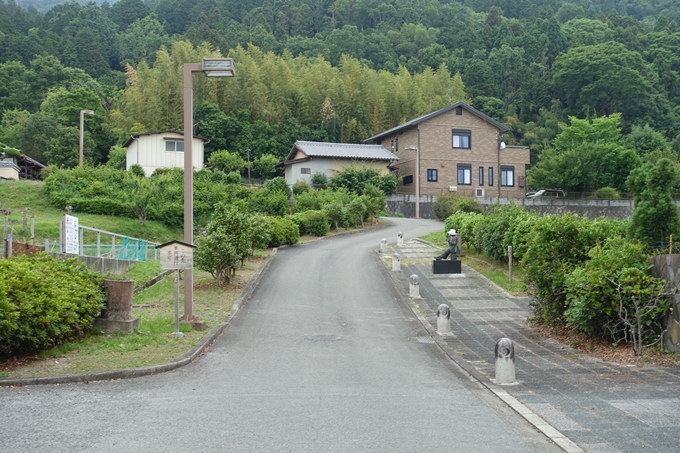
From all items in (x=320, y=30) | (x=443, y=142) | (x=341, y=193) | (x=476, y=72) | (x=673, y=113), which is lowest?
(x=341, y=193)

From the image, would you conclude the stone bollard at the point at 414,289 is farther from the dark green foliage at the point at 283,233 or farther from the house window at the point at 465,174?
the house window at the point at 465,174

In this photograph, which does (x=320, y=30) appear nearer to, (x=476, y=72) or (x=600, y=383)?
(x=476, y=72)

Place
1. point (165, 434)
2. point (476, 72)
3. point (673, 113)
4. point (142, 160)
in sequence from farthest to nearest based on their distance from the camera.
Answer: point (476, 72)
point (673, 113)
point (142, 160)
point (165, 434)

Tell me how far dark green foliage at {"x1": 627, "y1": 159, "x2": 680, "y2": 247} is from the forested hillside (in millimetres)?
42709

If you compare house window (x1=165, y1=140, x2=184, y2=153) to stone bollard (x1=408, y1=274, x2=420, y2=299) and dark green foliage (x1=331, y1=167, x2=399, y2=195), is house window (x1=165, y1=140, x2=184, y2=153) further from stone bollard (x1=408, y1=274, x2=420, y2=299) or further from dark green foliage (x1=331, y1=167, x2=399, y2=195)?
stone bollard (x1=408, y1=274, x2=420, y2=299)

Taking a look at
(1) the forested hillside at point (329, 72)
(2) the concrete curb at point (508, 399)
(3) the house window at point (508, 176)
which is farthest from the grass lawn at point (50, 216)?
(3) the house window at point (508, 176)

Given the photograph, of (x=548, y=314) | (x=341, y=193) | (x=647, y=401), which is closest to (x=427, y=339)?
(x=548, y=314)

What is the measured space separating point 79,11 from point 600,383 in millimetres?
113405

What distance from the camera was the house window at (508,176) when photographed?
52.8 metres

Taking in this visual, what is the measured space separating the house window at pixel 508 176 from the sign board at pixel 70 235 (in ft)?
132

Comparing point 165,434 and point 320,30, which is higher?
point 320,30

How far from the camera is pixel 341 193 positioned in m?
42.5

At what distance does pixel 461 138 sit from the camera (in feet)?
170

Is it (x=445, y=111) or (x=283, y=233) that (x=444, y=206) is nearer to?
(x=445, y=111)
